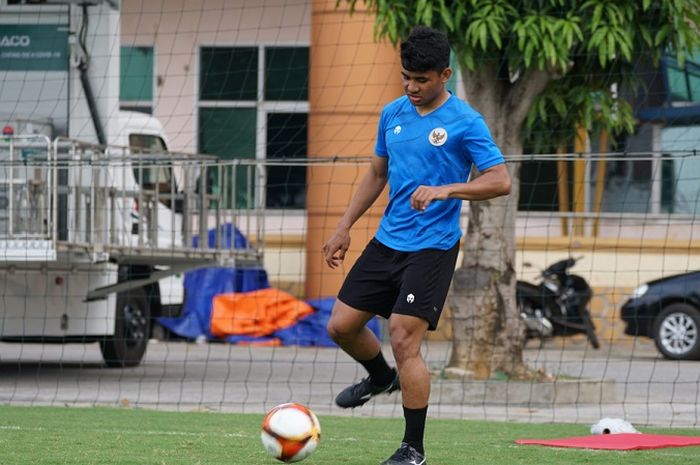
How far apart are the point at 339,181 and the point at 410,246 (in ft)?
46.7

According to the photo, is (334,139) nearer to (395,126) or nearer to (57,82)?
(57,82)

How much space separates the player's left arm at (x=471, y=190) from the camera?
6.76 metres

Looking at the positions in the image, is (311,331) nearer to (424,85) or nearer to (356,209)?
(356,209)

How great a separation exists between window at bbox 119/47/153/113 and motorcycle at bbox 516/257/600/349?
6.98m

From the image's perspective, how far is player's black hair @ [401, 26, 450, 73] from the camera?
7059 mm

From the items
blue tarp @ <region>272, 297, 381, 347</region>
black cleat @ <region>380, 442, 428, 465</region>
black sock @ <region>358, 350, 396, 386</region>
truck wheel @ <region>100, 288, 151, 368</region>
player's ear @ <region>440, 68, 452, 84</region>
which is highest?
player's ear @ <region>440, 68, 452, 84</region>

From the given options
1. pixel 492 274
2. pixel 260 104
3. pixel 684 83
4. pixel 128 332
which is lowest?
pixel 128 332

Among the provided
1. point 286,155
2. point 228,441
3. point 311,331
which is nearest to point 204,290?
point 311,331

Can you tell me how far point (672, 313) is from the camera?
18641 millimetres

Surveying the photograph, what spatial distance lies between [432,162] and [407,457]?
136 cm

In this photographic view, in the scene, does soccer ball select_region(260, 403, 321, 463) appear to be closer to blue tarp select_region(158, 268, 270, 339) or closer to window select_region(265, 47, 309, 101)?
blue tarp select_region(158, 268, 270, 339)

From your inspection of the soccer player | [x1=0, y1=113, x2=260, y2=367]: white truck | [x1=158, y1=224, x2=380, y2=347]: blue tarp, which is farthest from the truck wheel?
the soccer player

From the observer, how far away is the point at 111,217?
14492 millimetres

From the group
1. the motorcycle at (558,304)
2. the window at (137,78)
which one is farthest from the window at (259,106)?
the motorcycle at (558,304)
